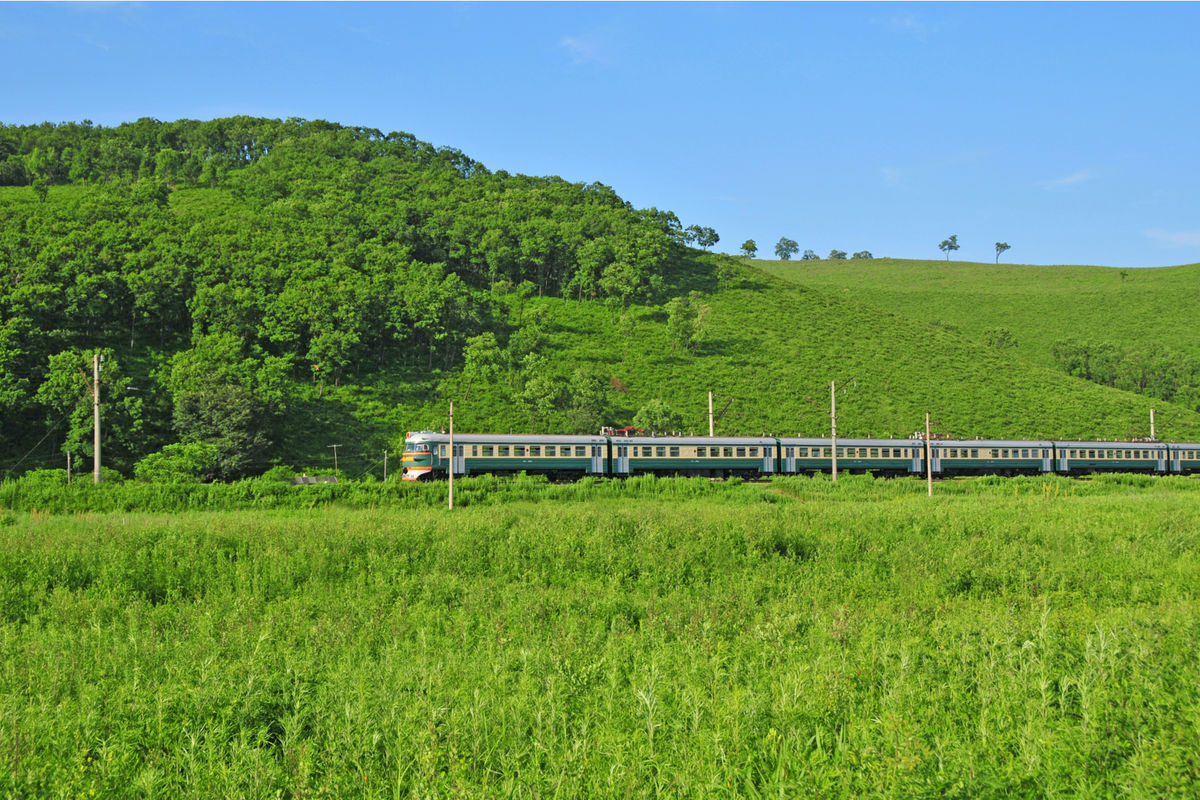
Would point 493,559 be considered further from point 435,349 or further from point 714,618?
point 435,349

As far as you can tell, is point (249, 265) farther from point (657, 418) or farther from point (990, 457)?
point (990, 457)

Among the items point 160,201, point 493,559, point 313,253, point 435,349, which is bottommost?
point 493,559

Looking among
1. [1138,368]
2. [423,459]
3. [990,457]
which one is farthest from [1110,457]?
[1138,368]

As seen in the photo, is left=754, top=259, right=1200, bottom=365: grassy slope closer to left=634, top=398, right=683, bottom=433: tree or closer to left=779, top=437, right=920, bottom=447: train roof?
left=634, top=398, right=683, bottom=433: tree

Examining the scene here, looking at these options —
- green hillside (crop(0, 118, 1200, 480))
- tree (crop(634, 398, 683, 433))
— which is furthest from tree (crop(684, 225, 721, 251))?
tree (crop(634, 398, 683, 433))

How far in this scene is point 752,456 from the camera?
44000 mm

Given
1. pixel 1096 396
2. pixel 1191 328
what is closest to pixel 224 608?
pixel 1096 396

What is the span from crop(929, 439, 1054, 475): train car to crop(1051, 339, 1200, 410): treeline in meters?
62.9

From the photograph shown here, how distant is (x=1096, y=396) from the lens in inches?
3460

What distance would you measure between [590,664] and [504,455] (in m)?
30.2

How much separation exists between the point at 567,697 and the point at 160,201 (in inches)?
Answer: 4410

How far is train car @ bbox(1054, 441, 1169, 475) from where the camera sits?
51688mm

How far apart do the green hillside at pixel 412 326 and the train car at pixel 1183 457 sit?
14924 mm

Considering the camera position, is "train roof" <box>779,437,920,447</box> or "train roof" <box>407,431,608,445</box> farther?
"train roof" <box>779,437,920,447</box>
